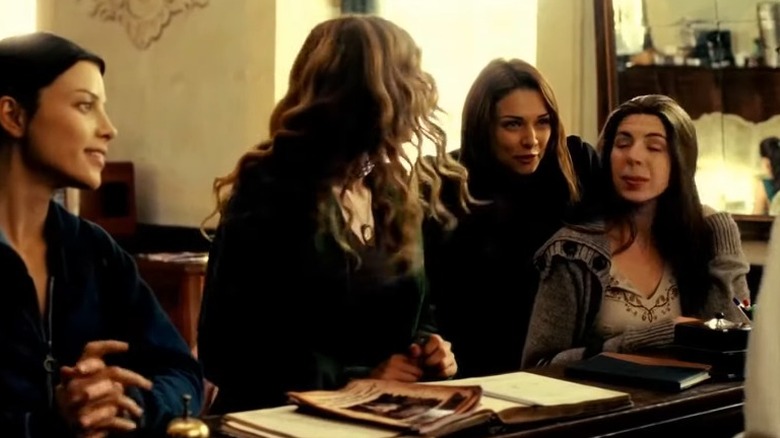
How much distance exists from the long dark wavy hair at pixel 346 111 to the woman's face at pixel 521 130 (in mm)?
633

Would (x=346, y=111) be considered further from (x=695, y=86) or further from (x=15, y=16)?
(x=15, y=16)

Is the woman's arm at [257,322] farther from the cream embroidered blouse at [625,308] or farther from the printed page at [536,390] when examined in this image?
the cream embroidered blouse at [625,308]

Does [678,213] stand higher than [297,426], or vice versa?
[678,213]

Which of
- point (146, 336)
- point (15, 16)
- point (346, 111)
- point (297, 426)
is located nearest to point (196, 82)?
point (15, 16)

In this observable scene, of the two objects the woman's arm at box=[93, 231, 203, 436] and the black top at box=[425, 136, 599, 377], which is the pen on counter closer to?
the black top at box=[425, 136, 599, 377]

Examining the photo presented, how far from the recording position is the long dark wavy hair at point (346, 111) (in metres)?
2.57

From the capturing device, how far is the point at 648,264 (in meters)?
3.12

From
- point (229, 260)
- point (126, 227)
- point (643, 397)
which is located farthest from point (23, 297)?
point (126, 227)

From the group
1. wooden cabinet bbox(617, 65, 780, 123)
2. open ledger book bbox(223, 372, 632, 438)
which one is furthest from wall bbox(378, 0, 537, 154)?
open ledger book bbox(223, 372, 632, 438)

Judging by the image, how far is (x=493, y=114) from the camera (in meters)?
3.35

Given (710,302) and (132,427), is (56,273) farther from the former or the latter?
(710,302)

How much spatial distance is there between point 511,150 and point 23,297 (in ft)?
5.23

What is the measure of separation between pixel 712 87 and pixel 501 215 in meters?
1.74

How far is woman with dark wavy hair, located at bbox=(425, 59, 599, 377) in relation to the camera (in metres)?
3.22
